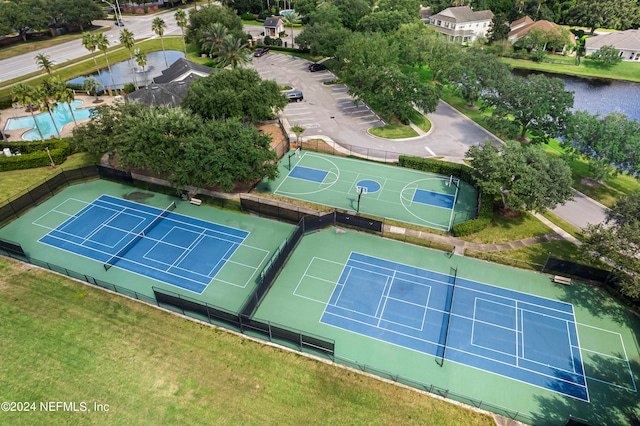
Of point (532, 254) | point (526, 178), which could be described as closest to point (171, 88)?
point (526, 178)

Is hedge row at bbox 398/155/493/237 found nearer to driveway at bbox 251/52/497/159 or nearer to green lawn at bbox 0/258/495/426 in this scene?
driveway at bbox 251/52/497/159

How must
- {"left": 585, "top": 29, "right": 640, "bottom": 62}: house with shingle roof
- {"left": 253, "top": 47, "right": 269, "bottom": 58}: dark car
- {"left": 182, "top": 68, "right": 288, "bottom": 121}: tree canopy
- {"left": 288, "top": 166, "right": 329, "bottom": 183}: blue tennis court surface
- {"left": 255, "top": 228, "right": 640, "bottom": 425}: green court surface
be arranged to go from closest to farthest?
{"left": 255, "top": 228, "right": 640, "bottom": 425}: green court surface
{"left": 288, "top": 166, "right": 329, "bottom": 183}: blue tennis court surface
{"left": 182, "top": 68, "right": 288, "bottom": 121}: tree canopy
{"left": 253, "top": 47, "right": 269, "bottom": 58}: dark car
{"left": 585, "top": 29, "right": 640, "bottom": 62}: house with shingle roof

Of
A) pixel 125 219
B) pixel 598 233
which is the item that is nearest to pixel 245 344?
pixel 125 219

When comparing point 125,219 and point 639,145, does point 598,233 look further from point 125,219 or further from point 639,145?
point 125,219

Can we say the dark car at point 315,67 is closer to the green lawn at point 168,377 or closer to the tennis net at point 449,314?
the tennis net at point 449,314

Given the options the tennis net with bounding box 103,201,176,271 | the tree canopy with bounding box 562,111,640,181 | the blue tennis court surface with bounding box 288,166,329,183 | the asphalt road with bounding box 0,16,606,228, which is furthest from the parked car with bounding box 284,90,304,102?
the tree canopy with bounding box 562,111,640,181

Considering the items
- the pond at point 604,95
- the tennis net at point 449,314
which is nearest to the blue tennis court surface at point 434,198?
the tennis net at point 449,314
